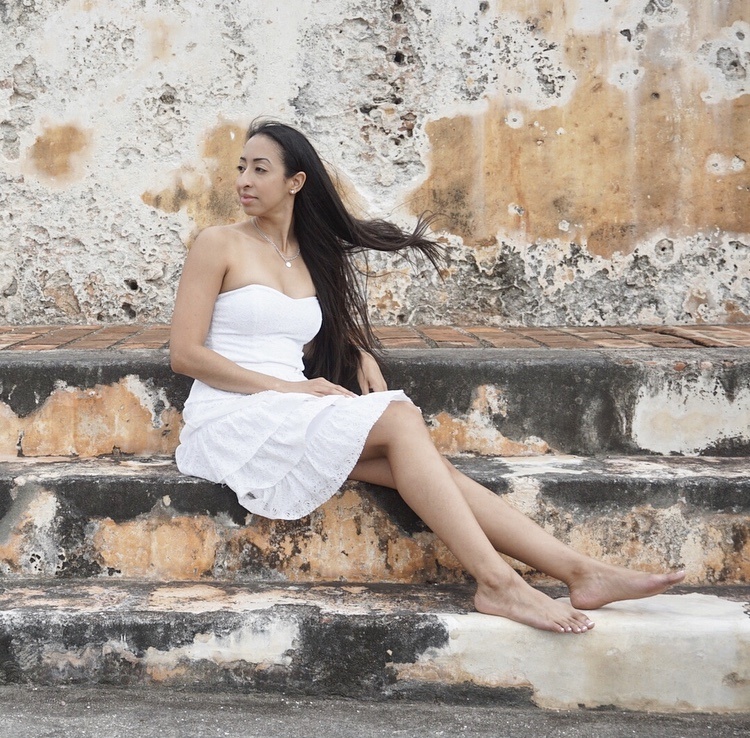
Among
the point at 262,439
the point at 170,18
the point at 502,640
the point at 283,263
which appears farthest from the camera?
the point at 170,18

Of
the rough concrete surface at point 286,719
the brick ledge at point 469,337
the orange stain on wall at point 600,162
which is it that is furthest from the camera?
the orange stain on wall at point 600,162

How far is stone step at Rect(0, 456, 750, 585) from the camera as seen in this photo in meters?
2.75

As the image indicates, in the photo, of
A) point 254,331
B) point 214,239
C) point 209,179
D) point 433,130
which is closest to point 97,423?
point 254,331

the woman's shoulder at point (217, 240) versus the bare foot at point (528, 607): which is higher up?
the woman's shoulder at point (217, 240)

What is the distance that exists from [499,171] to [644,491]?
78.6 inches

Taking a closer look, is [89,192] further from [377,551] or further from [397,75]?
[377,551]

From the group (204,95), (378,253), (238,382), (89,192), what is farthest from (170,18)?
(238,382)

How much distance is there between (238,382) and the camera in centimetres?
280

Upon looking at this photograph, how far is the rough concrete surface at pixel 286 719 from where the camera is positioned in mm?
2152

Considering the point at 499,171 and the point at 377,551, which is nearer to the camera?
the point at 377,551

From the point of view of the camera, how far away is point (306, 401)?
107 inches

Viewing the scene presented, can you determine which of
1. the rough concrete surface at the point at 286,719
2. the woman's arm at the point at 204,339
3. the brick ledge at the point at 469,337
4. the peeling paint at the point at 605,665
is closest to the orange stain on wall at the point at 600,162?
the brick ledge at the point at 469,337

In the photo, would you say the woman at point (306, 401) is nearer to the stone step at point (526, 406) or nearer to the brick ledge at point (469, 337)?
the stone step at point (526, 406)

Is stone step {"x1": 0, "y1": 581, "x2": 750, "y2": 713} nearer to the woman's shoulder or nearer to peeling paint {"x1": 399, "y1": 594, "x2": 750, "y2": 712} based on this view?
peeling paint {"x1": 399, "y1": 594, "x2": 750, "y2": 712}
